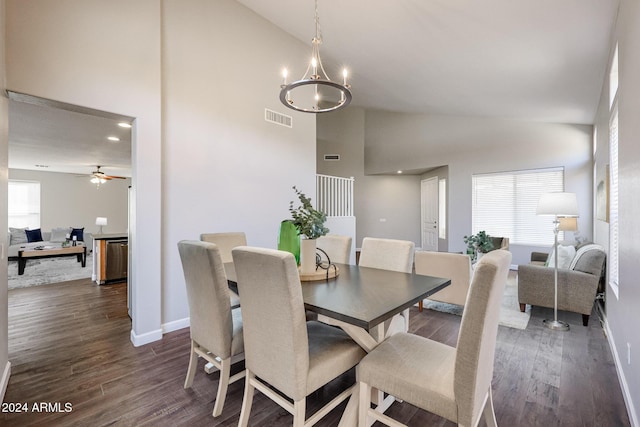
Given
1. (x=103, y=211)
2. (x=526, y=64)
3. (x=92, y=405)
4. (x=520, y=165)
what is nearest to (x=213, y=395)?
(x=92, y=405)

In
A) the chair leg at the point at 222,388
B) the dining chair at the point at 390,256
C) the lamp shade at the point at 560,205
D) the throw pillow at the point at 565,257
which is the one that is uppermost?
the lamp shade at the point at 560,205

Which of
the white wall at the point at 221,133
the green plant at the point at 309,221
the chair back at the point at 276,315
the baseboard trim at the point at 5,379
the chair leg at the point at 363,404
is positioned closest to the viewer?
the chair back at the point at 276,315

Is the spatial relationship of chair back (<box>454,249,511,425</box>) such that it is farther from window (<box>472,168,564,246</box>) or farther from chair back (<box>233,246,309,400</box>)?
window (<box>472,168,564,246</box>)

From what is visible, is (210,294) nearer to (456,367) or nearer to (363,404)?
(363,404)

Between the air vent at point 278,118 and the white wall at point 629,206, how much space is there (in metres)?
3.50

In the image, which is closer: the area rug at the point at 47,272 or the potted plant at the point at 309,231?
the potted plant at the point at 309,231

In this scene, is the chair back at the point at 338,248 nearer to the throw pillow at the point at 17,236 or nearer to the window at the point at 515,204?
the window at the point at 515,204

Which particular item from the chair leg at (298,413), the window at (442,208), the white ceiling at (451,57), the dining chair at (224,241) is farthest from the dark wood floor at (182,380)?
the window at (442,208)

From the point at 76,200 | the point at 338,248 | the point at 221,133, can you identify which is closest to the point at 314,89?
the point at 221,133

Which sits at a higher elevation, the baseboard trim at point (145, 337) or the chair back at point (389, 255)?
the chair back at point (389, 255)

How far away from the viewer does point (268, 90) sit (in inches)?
161

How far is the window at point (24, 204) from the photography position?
8438 mm

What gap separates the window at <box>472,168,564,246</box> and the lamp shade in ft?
10.0

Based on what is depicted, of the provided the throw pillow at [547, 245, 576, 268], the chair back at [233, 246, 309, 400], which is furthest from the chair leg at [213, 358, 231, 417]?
the throw pillow at [547, 245, 576, 268]
